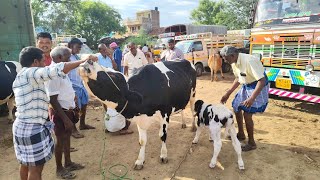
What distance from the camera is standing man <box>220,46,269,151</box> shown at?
371 centimetres

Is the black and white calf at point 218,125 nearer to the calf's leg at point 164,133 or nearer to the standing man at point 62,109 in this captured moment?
the calf's leg at point 164,133

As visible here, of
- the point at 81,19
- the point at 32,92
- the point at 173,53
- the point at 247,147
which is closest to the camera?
the point at 32,92

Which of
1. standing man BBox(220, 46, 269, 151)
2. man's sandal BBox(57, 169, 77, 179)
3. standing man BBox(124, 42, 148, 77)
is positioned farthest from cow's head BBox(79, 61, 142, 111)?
standing man BBox(124, 42, 148, 77)

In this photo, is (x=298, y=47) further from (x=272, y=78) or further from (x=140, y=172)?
(x=140, y=172)

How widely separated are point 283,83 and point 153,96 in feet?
12.6

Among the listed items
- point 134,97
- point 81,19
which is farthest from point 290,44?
point 81,19

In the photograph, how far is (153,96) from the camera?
3.62m

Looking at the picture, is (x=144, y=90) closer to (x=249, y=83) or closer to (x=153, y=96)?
(x=153, y=96)

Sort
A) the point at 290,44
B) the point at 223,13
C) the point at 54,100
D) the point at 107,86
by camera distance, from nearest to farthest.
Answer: the point at 107,86 < the point at 54,100 < the point at 290,44 < the point at 223,13

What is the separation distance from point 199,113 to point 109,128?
2.03 metres

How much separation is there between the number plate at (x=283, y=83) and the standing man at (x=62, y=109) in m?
4.75

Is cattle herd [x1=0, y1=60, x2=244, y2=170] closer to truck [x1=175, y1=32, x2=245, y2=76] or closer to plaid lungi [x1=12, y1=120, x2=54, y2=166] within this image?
plaid lungi [x1=12, y1=120, x2=54, y2=166]

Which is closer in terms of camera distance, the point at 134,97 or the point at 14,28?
the point at 134,97

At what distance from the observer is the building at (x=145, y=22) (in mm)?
51688
